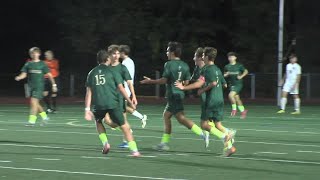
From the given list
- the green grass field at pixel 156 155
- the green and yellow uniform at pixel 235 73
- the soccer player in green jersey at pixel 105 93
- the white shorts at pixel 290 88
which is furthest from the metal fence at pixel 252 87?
the soccer player in green jersey at pixel 105 93

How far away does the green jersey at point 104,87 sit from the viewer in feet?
41.4

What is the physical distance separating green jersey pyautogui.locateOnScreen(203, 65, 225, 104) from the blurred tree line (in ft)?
87.2

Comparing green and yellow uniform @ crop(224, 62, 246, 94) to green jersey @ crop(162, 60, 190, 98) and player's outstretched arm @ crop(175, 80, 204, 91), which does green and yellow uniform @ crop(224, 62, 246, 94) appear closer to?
green jersey @ crop(162, 60, 190, 98)

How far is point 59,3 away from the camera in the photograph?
4247 cm

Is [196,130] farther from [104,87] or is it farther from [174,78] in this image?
[104,87]

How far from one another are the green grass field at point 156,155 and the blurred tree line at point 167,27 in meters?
20.1

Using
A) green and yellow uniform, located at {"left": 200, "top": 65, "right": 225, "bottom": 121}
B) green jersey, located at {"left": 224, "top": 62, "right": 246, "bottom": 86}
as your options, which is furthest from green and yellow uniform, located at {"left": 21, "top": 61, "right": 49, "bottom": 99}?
green and yellow uniform, located at {"left": 200, "top": 65, "right": 225, "bottom": 121}

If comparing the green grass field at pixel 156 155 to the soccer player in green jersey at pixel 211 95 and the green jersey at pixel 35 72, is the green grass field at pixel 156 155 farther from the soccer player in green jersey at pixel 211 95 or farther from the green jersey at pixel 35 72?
the green jersey at pixel 35 72

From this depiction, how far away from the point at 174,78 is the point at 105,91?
164cm

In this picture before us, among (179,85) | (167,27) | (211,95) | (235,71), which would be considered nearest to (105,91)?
(179,85)

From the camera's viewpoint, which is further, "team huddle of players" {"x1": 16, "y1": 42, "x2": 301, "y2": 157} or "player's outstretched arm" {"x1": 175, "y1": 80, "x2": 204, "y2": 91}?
"player's outstretched arm" {"x1": 175, "y1": 80, "x2": 204, "y2": 91}

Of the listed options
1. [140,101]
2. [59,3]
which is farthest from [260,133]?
[59,3]

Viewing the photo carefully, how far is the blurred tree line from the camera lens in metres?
39.9

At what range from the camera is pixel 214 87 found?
13094 millimetres
